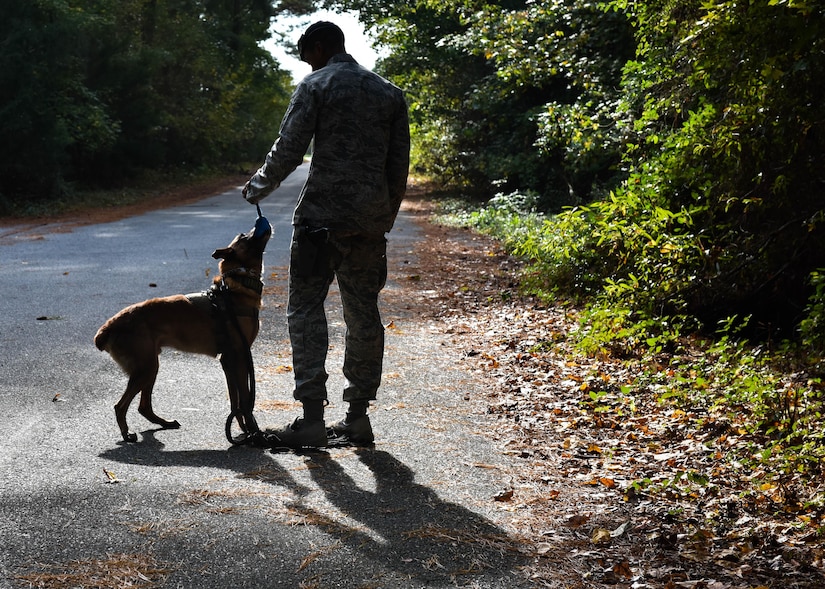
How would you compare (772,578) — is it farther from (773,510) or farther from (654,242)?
(654,242)

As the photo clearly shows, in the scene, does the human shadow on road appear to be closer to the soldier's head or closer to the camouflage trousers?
the camouflage trousers

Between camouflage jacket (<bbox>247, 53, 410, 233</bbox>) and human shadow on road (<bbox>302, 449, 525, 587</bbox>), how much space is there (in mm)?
1433

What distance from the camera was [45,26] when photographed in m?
20.9

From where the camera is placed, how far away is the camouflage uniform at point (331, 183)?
4.45m

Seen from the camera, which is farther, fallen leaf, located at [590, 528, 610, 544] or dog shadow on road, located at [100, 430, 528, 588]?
fallen leaf, located at [590, 528, 610, 544]

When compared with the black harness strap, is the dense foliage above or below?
above

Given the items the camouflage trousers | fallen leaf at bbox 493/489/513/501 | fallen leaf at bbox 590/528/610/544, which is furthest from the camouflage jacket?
fallen leaf at bbox 590/528/610/544

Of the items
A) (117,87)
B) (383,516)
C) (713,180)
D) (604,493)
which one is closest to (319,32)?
(383,516)

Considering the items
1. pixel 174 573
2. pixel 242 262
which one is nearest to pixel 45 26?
pixel 242 262

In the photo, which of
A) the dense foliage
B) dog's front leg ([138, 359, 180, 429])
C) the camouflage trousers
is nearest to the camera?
the camouflage trousers

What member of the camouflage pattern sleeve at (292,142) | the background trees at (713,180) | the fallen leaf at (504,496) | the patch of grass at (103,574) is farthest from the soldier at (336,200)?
the background trees at (713,180)

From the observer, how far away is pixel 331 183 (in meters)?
4.52

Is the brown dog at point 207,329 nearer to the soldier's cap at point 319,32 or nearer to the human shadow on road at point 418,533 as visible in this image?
the human shadow on road at point 418,533

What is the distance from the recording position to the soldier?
14.6 ft
